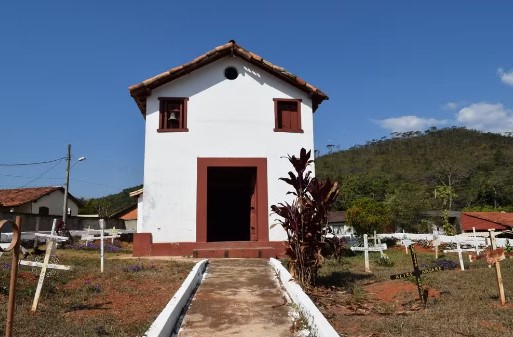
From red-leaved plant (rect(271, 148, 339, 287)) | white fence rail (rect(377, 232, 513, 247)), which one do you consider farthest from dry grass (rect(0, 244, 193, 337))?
white fence rail (rect(377, 232, 513, 247))

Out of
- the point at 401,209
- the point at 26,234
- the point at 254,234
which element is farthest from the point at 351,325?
the point at 401,209

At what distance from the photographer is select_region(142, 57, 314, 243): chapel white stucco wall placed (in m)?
15.7

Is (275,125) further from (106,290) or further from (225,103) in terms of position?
(106,290)

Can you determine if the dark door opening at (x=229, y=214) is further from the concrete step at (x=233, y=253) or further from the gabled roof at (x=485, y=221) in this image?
the gabled roof at (x=485, y=221)

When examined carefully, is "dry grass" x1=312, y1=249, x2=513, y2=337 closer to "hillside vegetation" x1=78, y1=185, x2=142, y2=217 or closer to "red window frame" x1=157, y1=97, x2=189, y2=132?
"red window frame" x1=157, y1=97, x2=189, y2=132

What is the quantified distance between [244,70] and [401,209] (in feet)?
90.8

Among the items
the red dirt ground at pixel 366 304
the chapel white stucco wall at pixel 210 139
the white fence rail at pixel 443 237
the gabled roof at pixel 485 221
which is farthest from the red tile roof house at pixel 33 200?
the gabled roof at pixel 485 221

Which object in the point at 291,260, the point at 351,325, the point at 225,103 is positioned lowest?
the point at 351,325

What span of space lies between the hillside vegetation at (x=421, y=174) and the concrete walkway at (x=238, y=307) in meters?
19.1

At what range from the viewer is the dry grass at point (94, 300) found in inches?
232

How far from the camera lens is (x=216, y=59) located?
1683 cm

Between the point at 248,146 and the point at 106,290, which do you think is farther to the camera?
the point at 248,146

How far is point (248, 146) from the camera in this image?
646 inches

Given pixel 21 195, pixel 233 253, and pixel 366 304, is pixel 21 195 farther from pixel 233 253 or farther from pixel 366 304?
pixel 366 304
